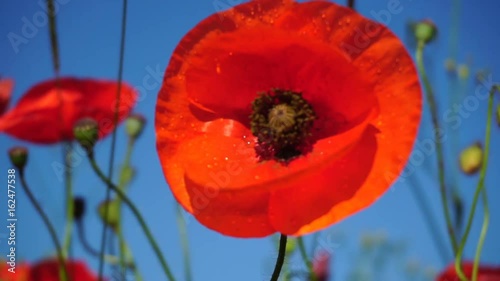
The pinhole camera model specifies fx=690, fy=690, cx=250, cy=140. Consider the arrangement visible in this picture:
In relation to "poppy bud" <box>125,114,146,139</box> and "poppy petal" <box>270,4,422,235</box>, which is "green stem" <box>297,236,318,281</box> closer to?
"poppy petal" <box>270,4,422,235</box>

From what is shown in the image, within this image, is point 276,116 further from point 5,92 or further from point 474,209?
point 5,92

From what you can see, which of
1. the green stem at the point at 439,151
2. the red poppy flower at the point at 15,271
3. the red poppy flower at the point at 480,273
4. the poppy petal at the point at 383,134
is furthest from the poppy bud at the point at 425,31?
the red poppy flower at the point at 15,271

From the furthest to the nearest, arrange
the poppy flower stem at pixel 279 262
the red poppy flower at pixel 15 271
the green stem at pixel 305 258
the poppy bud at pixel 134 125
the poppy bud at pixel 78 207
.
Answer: the poppy bud at pixel 134 125
the poppy bud at pixel 78 207
the red poppy flower at pixel 15 271
the green stem at pixel 305 258
the poppy flower stem at pixel 279 262

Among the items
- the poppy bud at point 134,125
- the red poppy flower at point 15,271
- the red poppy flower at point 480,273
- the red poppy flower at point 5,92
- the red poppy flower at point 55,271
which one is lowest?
the red poppy flower at point 480,273

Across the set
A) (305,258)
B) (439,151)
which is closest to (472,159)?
(439,151)

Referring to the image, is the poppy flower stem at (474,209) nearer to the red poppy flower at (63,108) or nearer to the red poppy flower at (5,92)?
the red poppy flower at (63,108)

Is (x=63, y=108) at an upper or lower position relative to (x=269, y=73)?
upper

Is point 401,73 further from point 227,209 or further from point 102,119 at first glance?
point 102,119
